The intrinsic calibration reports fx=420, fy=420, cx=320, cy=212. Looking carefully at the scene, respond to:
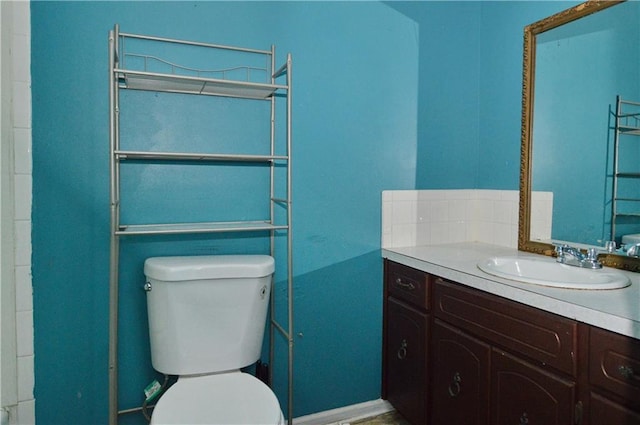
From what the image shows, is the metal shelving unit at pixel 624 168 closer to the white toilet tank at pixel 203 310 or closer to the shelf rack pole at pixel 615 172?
the shelf rack pole at pixel 615 172

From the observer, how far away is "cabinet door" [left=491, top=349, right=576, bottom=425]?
1160 millimetres

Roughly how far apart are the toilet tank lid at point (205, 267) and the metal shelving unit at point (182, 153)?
0.11 metres

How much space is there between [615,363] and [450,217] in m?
1.21

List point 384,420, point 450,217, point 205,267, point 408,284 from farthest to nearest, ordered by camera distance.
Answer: point 450,217 < point 384,420 < point 408,284 < point 205,267

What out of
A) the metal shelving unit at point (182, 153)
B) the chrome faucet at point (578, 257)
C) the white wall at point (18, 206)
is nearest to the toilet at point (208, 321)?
the metal shelving unit at point (182, 153)

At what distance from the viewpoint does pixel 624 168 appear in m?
1.55

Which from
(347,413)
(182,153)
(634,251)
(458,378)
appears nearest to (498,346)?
(458,378)

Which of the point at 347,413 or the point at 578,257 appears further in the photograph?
the point at 347,413

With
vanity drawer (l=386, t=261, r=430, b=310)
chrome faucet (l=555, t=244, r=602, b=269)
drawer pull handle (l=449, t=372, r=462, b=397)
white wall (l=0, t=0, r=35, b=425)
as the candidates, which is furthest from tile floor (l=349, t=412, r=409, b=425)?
white wall (l=0, t=0, r=35, b=425)

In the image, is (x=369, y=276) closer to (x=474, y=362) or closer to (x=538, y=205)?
(x=474, y=362)

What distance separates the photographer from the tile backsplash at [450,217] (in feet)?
6.70

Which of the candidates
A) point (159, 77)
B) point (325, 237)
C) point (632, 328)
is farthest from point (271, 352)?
point (632, 328)

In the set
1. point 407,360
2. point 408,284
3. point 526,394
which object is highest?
point 408,284

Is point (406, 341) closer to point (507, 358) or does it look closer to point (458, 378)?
point (458, 378)
